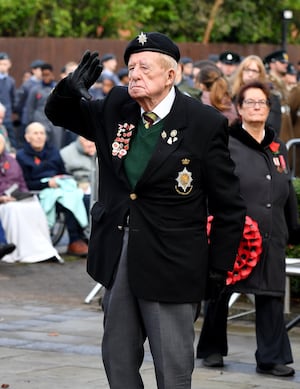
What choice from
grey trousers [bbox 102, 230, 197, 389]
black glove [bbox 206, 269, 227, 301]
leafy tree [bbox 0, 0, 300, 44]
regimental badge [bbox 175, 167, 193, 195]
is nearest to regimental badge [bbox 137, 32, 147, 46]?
regimental badge [bbox 175, 167, 193, 195]

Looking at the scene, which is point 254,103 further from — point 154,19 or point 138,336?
point 154,19

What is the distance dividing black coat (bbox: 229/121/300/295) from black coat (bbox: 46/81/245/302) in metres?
2.26

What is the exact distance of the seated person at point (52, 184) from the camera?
13.7m

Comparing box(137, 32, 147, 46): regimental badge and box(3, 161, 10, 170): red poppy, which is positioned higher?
box(137, 32, 147, 46): regimental badge

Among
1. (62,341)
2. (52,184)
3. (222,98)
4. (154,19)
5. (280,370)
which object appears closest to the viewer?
(280,370)

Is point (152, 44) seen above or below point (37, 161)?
above

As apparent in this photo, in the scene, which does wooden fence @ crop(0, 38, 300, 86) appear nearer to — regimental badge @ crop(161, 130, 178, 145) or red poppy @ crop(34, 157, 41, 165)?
red poppy @ crop(34, 157, 41, 165)

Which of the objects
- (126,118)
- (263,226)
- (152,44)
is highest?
(152,44)

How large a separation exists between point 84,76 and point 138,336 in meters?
1.25

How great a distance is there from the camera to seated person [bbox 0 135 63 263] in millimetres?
13102

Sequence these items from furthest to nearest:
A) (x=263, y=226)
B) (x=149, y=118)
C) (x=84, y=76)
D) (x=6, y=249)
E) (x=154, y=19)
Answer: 1. (x=154, y=19)
2. (x=6, y=249)
3. (x=263, y=226)
4. (x=84, y=76)
5. (x=149, y=118)

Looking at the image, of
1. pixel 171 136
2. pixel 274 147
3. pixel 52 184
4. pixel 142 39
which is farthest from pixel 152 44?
pixel 52 184

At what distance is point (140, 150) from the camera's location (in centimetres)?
580

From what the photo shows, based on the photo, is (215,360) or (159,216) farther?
(215,360)
